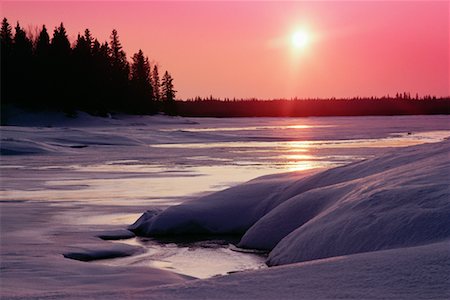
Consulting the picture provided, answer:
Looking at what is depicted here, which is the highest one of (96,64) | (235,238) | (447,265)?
(96,64)

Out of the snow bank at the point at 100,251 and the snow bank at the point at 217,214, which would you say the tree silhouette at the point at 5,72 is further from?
the snow bank at the point at 100,251

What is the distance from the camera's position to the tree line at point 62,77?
198ft

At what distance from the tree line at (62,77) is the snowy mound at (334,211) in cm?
5038

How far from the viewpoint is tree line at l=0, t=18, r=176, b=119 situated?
60.3m

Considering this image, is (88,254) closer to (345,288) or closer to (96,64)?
(345,288)

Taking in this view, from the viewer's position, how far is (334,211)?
7.29 metres

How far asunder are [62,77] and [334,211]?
57.0 meters

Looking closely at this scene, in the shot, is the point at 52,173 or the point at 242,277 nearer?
the point at 242,277

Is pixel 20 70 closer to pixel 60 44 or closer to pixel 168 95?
pixel 60 44

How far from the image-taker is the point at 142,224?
980cm

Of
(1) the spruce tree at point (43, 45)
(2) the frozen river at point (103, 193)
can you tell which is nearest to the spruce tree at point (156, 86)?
(1) the spruce tree at point (43, 45)

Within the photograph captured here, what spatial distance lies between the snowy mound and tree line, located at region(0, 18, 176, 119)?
50382 millimetres

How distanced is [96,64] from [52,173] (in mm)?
49600

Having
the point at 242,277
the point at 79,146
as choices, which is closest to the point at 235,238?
the point at 242,277
